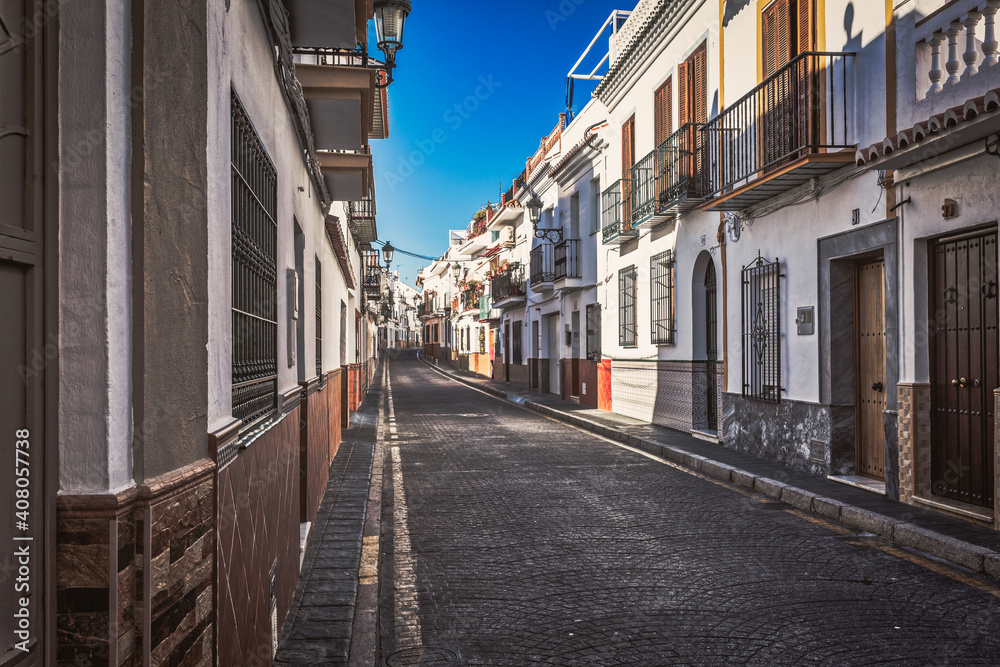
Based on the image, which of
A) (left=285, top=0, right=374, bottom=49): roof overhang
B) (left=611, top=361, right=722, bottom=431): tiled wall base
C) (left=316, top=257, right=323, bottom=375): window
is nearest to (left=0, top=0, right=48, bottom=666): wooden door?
(left=285, top=0, right=374, bottom=49): roof overhang

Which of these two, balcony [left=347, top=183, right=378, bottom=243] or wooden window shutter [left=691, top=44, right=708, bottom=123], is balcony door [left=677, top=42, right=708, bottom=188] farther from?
balcony [left=347, top=183, right=378, bottom=243]

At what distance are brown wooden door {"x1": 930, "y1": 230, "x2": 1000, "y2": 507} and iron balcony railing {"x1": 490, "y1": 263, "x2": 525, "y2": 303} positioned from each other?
72.4ft

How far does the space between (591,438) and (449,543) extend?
303 inches

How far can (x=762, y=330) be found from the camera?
10727 millimetres

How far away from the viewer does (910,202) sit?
24.7 ft

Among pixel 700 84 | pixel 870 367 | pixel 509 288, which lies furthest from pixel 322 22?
pixel 509 288

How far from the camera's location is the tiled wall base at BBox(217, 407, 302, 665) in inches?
110

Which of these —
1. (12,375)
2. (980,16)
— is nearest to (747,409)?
(980,16)

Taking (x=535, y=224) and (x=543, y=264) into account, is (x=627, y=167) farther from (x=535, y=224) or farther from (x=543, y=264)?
(x=543, y=264)

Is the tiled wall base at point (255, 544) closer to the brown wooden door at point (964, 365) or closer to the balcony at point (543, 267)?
the brown wooden door at point (964, 365)

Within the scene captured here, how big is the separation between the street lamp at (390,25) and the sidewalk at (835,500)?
6266 millimetres

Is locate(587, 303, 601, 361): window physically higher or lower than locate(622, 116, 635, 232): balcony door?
lower

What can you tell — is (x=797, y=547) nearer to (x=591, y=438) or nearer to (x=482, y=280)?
(x=591, y=438)

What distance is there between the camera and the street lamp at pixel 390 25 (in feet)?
26.1
